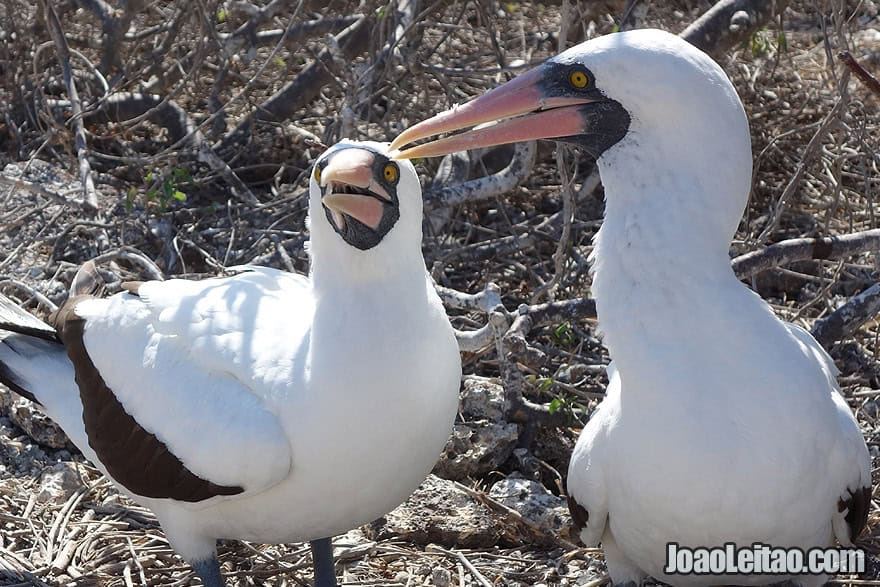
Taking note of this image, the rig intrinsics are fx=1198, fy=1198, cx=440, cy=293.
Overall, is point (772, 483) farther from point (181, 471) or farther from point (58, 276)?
point (58, 276)

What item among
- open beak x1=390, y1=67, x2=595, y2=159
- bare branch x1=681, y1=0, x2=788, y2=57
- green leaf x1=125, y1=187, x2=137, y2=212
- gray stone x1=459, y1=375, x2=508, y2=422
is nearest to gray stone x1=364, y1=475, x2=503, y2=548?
gray stone x1=459, y1=375, x2=508, y2=422

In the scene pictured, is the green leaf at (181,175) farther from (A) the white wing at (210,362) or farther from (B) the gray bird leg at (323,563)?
(B) the gray bird leg at (323,563)

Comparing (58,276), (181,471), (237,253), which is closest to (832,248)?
(181,471)

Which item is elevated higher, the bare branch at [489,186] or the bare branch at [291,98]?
the bare branch at [291,98]

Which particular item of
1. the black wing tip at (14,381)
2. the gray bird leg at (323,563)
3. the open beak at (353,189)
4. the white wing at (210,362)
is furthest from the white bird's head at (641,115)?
the black wing tip at (14,381)

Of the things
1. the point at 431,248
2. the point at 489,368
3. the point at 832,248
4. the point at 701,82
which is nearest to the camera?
the point at 701,82

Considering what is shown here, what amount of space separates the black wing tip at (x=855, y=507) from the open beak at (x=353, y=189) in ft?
4.47

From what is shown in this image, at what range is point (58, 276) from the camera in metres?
4.98

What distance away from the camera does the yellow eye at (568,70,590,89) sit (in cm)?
275

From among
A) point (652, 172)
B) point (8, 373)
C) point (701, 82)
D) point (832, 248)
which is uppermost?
point (701, 82)

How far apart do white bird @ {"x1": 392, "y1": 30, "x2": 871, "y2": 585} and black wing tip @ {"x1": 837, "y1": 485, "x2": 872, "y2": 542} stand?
0.39ft

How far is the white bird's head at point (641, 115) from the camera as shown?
2646mm

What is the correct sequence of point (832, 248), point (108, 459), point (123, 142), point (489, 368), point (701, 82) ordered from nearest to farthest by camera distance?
point (701, 82) → point (108, 459) → point (832, 248) → point (489, 368) → point (123, 142)

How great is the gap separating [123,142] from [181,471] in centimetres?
318
